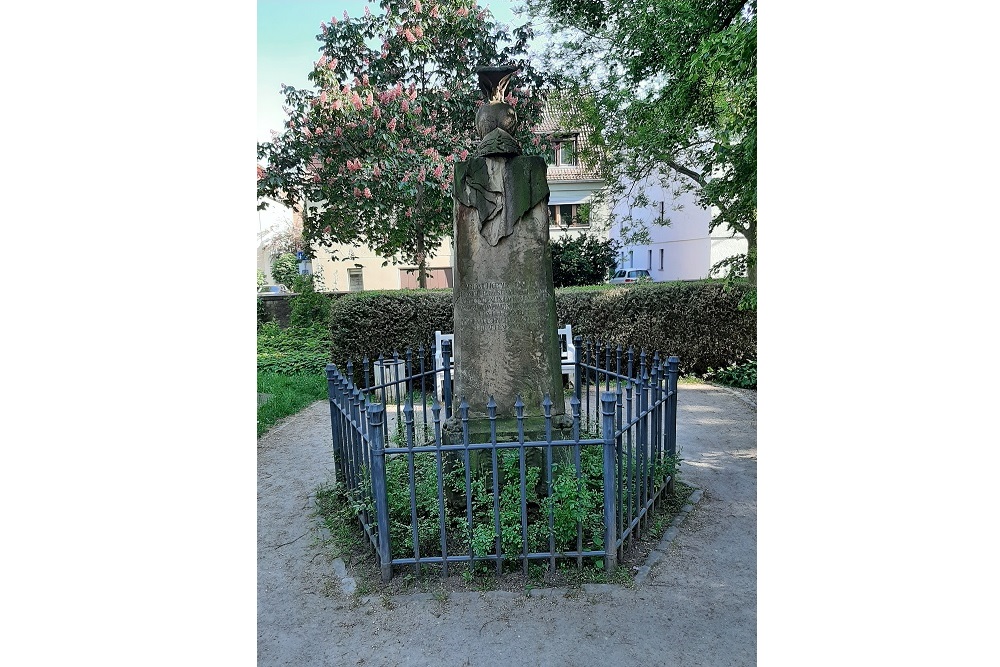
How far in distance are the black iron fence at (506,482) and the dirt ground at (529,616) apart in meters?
0.27

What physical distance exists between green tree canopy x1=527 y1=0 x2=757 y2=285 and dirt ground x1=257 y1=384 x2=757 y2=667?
10.2 ft

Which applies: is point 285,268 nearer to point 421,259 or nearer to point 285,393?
point 421,259

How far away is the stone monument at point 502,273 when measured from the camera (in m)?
3.97

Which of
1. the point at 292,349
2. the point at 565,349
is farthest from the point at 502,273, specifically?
the point at 292,349

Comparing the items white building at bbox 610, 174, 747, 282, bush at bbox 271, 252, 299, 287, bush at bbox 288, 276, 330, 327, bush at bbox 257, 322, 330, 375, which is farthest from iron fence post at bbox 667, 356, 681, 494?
bush at bbox 271, 252, 299, 287

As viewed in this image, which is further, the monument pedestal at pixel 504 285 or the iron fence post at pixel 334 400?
the iron fence post at pixel 334 400

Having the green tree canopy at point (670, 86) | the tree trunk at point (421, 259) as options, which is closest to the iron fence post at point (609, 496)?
the green tree canopy at point (670, 86)

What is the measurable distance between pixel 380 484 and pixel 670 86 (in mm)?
5126

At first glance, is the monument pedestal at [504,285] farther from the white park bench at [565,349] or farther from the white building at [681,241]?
the white building at [681,241]

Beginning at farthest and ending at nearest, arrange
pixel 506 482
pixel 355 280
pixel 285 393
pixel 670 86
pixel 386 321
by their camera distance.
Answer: pixel 355 280 → pixel 386 321 → pixel 285 393 → pixel 670 86 → pixel 506 482

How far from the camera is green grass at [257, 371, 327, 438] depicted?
25.1 ft

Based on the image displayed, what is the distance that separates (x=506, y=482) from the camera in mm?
3855

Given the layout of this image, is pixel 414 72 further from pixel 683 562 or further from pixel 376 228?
pixel 683 562

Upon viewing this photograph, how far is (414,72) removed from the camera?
32.5 feet
